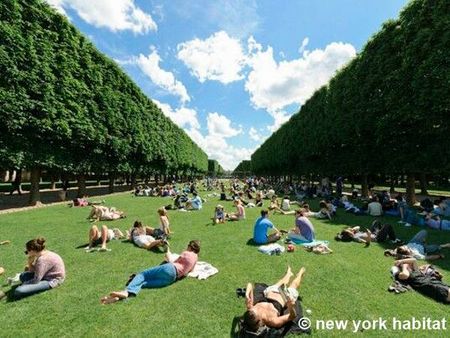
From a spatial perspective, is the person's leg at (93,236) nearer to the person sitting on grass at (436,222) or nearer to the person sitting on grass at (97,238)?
the person sitting on grass at (97,238)

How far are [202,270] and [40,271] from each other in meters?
4.03

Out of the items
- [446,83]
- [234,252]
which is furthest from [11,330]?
[446,83]

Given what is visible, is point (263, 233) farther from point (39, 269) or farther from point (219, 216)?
point (39, 269)

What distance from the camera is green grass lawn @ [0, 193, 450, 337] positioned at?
6113mm

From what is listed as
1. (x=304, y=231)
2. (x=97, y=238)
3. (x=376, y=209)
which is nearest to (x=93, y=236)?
(x=97, y=238)

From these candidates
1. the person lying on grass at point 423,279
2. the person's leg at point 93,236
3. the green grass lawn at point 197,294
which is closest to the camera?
the green grass lawn at point 197,294

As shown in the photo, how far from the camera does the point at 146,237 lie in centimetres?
1225

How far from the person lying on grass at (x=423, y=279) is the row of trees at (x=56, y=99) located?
21360 mm

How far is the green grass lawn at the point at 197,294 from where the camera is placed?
611cm

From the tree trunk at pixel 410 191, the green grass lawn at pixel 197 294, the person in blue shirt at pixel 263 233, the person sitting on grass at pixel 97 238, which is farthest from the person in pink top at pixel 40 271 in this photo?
the tree trunk at pixel 410 191

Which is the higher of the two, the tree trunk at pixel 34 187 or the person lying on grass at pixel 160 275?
the tree trunk at pixel 34 187

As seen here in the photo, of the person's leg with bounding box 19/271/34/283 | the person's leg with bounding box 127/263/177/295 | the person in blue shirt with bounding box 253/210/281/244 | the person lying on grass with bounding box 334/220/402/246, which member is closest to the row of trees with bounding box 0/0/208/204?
the person's leg with bounding box 19/271/34/283

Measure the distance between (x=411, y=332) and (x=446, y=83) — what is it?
16091 millimetres

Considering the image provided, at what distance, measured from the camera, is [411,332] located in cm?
595
